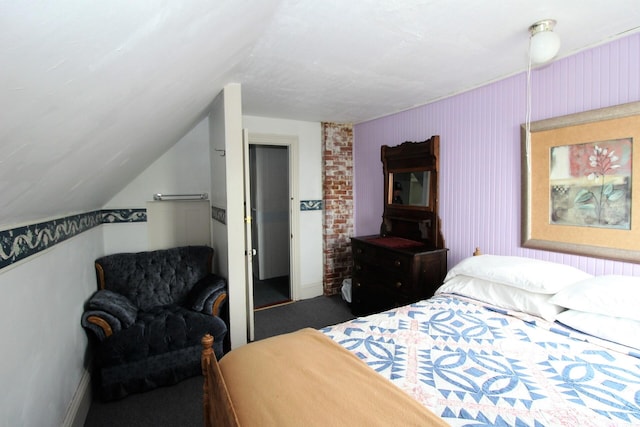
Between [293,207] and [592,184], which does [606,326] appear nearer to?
[592,184]

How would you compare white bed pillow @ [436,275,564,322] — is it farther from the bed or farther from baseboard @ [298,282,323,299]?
baseboard @ [298,282,323,299]

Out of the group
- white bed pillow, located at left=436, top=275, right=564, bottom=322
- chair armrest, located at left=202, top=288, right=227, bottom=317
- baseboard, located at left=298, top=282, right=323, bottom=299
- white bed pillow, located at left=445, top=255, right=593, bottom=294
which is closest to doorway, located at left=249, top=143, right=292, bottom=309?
baseboard, located at left=298, top=282, right=323, bottom=299

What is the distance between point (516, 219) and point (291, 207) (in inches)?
102

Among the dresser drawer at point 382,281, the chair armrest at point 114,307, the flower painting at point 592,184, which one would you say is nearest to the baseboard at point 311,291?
the dresser drawer at point 382,281

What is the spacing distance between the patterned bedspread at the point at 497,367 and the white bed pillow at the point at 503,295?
8 centimetres

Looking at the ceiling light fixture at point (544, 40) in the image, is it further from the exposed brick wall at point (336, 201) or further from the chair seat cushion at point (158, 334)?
the chair seat cushion at point (158, 334)

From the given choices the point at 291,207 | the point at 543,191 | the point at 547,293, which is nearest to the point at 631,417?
the point at 547,293

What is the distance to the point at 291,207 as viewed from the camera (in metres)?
4.27

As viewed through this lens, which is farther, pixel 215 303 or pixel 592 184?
pixel 215 303

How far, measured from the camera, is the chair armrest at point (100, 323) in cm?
238

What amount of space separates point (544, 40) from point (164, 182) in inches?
141

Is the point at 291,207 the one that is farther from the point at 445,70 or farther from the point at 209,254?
the point at 445,70

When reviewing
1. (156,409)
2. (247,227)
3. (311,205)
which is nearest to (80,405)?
(156,409)

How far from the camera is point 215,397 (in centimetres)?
141
